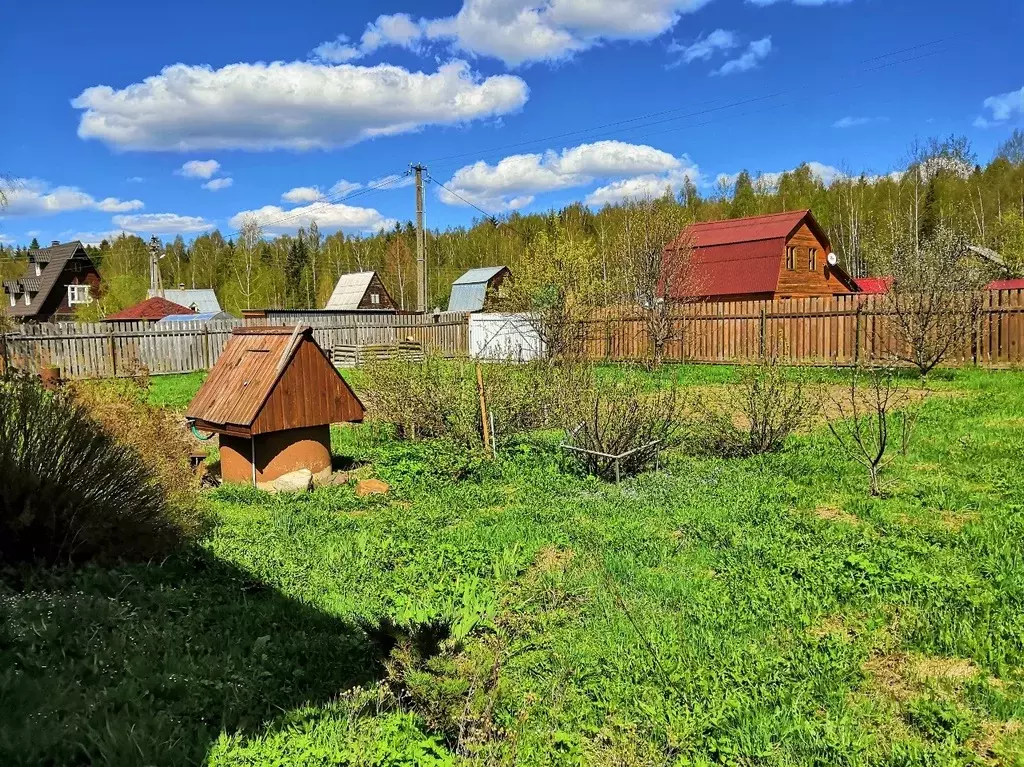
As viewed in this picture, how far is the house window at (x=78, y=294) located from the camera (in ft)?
159

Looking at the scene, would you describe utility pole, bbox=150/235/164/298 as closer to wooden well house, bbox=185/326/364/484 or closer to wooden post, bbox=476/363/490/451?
wooden well house, bbox=185/326/364/484

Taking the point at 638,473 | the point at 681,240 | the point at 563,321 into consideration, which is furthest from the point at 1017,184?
the point at 638,473

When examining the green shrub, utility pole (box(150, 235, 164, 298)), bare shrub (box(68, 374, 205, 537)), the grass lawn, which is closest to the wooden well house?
bare shrub (box(68, 374, 205, 537))

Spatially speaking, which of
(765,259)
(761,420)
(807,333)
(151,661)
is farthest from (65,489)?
(765,259)

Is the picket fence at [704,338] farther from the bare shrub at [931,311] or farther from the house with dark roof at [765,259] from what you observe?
the house with dark roof at [765,259]

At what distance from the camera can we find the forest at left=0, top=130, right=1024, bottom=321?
1764 inches

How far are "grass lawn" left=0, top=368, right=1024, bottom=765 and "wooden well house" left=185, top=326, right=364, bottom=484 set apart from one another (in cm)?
108

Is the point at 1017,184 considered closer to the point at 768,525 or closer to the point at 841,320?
the point at 841,320

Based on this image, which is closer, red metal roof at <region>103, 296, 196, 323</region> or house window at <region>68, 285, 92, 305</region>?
red metal roof at <region>103, 296, 196, 323</region>

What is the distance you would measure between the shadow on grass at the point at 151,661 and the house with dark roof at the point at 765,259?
22627 millimetres

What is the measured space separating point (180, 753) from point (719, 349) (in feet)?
58.8

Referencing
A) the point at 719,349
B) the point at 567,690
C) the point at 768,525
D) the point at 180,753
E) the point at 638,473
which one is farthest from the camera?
the point at 719,349

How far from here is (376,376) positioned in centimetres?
959

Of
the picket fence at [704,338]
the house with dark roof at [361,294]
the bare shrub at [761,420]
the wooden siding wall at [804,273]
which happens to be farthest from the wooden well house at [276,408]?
the house with dark roof at [361,294]
